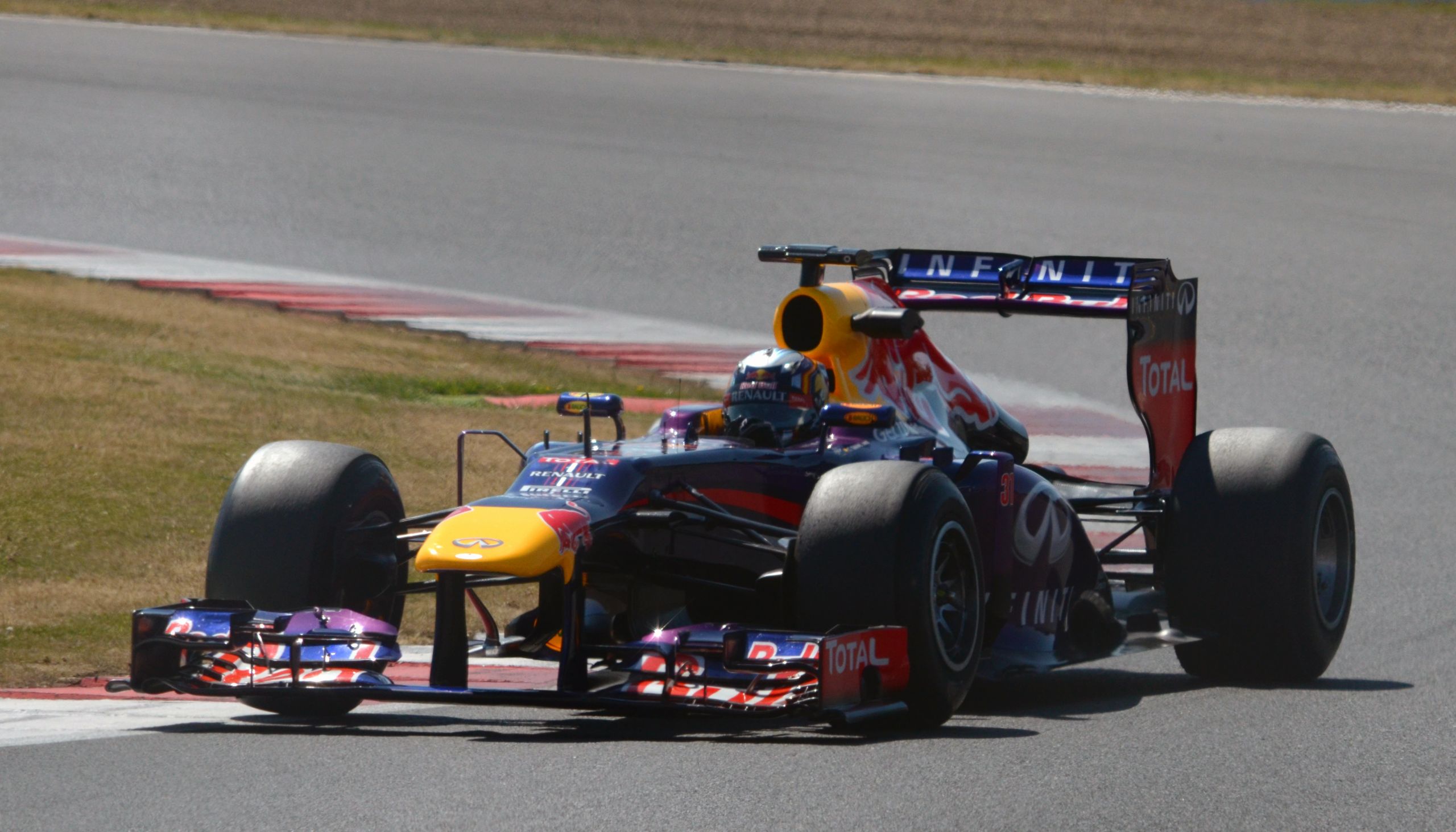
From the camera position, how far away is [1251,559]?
27.1 ft

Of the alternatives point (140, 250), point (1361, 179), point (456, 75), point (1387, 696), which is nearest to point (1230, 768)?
point (1387, 696)

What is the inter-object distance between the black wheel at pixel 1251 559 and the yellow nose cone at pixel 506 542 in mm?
2866

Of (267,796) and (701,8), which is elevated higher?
(701,8)

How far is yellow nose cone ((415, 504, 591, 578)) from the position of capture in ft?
20.7

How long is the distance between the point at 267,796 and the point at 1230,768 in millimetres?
2751

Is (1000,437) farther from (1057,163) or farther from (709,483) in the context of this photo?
(1057,163)

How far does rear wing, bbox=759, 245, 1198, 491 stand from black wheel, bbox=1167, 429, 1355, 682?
1.65ft

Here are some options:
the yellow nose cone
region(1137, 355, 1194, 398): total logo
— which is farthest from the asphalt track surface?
region(1137, 355, 1194, 398): total logo

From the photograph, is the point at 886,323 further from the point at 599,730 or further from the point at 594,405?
the point at 599,730

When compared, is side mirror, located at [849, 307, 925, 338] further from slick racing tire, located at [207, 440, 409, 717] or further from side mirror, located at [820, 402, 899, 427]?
slick racing tire, located at [207, 440, 409, 717]

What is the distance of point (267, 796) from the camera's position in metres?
5.52

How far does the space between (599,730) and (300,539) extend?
120cm

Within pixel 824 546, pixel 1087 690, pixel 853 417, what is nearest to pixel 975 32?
pixel 1087 690

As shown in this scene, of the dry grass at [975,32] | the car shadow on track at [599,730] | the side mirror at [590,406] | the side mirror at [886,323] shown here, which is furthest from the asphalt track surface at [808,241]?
the side mirror at [886,323]
